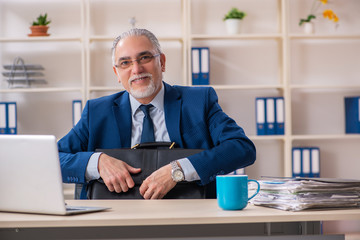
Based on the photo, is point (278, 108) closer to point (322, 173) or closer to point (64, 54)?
point (322, 173)

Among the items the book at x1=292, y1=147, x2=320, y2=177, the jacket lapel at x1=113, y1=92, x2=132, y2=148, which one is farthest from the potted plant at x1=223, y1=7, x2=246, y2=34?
the jacket lapel at x1=113, y1=92, x2=132, y2=148

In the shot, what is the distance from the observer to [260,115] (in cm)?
386

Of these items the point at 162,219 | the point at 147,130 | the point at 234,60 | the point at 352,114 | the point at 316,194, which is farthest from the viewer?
the point at 234,60

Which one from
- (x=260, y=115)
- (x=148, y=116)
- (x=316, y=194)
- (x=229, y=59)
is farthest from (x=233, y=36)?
(x=316, y=194)

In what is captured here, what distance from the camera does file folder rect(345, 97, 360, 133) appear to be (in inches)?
157

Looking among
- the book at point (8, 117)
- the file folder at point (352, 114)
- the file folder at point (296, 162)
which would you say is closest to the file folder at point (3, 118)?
the book at point (8, 117)

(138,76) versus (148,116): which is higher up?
(138,76)

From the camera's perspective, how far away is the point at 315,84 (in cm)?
421

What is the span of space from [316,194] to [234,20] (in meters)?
2.85

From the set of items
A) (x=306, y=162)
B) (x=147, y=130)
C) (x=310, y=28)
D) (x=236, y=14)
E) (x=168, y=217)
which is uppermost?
(x=236, y=14)

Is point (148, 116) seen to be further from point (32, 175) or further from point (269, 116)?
point (269, 116)

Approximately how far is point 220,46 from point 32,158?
314cm

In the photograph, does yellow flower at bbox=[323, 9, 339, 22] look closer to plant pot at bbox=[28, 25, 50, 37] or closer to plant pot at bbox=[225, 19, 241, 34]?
plant pot at bbox=[225, 19, 241, 34]

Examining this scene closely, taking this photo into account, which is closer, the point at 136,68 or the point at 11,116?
the point at 136,68
